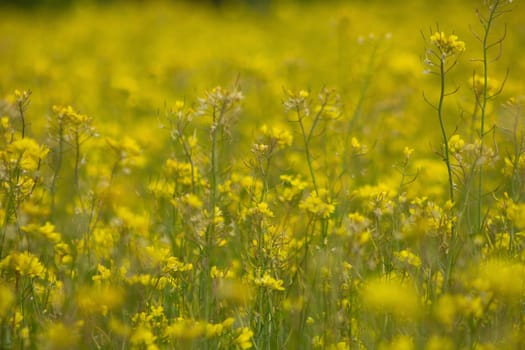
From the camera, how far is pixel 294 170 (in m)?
3.64

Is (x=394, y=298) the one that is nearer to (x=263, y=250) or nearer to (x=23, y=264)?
(x=263, y=250)

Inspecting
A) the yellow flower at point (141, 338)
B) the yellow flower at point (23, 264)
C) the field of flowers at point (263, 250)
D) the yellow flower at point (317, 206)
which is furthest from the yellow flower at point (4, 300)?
the yellow flower at point (317, 206)

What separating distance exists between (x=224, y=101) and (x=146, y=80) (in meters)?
3.97

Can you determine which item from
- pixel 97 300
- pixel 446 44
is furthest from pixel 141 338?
pixel 446 44

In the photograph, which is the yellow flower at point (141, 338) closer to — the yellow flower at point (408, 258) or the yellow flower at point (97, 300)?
the yellow flower at point (97, 300)

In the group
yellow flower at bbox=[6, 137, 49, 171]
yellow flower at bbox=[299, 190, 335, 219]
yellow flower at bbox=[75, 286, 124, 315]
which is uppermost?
yellow flower at bbox=[6, 137, 49, 171]

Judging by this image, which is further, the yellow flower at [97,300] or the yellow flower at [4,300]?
the yellow flower at [97,300]

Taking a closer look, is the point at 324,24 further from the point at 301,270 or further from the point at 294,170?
the point at 301,270

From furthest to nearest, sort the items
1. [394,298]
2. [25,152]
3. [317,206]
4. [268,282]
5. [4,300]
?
1. [25,152]
2. [317,206]
3. [268,282]
4. [4,300]
5. [394,298]

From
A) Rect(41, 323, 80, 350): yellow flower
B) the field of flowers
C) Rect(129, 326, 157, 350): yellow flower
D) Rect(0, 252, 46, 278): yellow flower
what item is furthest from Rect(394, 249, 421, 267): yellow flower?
Rect(0, 252, 46, 278): yellow flower

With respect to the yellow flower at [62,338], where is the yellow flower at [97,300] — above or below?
above

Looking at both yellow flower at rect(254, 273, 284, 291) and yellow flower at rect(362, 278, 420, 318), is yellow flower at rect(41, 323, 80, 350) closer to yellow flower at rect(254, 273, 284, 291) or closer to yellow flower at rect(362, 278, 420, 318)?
yellow flower at rect(254, 273, 284, 291)

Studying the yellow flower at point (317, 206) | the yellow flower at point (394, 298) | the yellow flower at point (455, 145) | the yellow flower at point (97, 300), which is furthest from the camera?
the yellow flower at point (455, 145)

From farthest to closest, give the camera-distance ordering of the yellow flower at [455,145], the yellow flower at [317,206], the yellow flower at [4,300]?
the yellow flower at [455,145] < the yellow flower at [317,206] < the yellow flower at [4,300]
